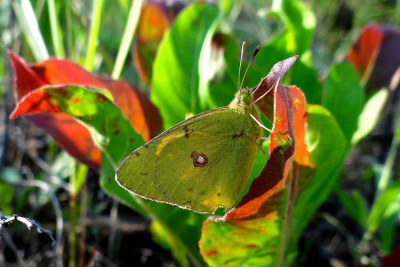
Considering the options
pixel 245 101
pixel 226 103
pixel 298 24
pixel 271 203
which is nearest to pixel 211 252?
pixel 271 203

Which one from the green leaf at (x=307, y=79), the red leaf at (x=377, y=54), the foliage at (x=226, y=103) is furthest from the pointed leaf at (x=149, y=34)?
the red leaf at (x=377, y=54)

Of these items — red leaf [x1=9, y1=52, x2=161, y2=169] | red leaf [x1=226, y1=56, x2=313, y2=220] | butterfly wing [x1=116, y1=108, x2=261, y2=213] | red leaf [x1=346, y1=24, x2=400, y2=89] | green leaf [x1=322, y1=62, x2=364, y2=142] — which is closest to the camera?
red leaf [x1=226, y1=56, x2=313, y2=220]

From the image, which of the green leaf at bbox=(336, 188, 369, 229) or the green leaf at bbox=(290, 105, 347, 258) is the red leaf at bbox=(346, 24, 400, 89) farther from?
the green leaf at bbox=(290, 105, 347, 258)

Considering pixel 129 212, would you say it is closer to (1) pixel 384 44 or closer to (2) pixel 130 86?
(2) pixel 130 86

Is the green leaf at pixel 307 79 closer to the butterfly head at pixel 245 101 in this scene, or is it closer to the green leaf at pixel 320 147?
the green leaf at pixel 320 147

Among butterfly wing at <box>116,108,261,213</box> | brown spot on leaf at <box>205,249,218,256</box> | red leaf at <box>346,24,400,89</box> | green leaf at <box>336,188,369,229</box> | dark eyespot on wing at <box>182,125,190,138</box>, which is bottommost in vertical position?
brown spot on leaf at <box>205,249,218,256</box>

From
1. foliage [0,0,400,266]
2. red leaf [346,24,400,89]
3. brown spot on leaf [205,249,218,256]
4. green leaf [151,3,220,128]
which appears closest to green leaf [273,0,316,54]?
foliage [0,0,400,266]

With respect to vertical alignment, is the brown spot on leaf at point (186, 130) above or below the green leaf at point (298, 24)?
below
